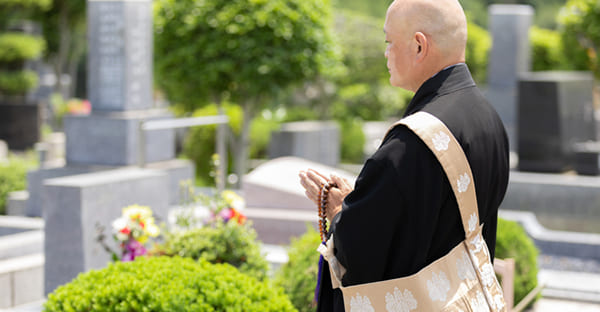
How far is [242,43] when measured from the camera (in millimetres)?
10891

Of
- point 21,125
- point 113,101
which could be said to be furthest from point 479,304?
point 21,125

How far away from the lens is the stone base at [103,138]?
8.78m

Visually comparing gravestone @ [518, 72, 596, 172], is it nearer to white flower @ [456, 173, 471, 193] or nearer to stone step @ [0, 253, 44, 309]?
stone step @ [0, 253, 44, 309]

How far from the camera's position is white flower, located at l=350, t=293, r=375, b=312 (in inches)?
91.0

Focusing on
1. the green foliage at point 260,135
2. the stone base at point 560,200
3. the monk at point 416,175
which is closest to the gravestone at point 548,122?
the stone base at point 560,200

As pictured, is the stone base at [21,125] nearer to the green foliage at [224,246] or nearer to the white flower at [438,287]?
the green foliage at [224,246]

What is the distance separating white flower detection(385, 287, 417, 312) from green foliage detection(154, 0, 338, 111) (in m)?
8.84

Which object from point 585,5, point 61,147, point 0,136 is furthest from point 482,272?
point 0,136

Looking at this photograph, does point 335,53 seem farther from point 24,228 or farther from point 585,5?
point 585,5

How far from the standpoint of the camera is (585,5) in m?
17.3

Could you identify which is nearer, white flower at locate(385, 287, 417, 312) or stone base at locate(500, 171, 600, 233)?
white flower at locate(385, 287, 417, 312)

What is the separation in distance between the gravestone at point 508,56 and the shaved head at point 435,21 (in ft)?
51.6

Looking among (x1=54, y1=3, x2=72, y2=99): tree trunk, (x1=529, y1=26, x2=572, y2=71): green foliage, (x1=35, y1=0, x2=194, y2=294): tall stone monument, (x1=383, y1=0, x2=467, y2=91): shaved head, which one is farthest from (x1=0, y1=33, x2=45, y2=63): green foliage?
(x1=383, y1=0, x2=467, y2=91): shaved head

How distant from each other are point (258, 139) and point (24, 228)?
880cm
